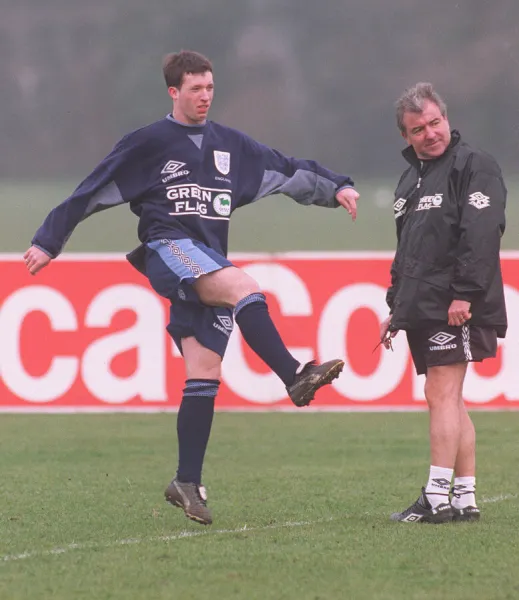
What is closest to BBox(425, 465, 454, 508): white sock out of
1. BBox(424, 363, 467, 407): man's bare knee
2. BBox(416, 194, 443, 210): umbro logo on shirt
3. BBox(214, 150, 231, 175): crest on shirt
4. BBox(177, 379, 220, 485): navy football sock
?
BBox(424, 363, 467, 407): man's bare knee

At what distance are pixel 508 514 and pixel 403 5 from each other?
9137mm

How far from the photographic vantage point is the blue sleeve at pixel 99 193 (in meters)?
5.51

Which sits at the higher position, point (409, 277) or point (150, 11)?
point (150, 11)

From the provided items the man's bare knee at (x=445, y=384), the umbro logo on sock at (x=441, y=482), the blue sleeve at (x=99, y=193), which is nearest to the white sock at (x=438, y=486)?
the umbro logo on sock at (x=441, y=482)

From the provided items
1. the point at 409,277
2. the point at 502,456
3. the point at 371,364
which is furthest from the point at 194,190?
the point at 371,364

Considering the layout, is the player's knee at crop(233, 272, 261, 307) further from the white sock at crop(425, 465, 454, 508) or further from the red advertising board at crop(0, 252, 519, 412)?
the red advertising board at crop(0, 252, 519, 412)

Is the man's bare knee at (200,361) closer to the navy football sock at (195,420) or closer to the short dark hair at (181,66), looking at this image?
the navy football sock at (195,420)

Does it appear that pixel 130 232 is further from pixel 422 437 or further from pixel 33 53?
pixel 422 437

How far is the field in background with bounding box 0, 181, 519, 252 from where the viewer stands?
1438 cm

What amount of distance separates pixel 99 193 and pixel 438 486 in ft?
5.60

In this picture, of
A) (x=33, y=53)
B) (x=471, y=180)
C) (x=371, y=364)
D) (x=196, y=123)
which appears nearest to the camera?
(x=471, y=180)

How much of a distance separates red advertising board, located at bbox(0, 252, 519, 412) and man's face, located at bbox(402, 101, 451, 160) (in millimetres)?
4414

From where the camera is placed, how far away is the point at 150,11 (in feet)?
46.7

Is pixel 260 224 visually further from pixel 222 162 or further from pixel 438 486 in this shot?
pixel 438 486
